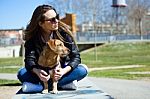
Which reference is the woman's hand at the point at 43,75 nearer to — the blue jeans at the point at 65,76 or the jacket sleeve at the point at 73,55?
the blue jeans at the point at 65,76

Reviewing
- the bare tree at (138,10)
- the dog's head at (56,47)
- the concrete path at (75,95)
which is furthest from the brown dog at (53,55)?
the bare tree at (138,10)

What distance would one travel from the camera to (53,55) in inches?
152

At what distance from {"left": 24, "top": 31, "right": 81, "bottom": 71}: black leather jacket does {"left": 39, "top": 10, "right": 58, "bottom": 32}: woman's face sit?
18cm

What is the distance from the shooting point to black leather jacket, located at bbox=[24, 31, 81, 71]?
13.8 ft

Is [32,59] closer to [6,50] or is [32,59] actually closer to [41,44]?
[41,44]

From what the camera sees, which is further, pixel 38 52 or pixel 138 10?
pixel 138 10

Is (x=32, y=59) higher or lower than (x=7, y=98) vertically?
higher

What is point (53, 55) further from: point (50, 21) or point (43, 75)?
point (50, 21)

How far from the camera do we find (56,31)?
13.8 ft

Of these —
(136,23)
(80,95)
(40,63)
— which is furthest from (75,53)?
(136,23)

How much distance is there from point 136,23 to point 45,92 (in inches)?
3785

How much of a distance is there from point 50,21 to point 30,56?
0.44m

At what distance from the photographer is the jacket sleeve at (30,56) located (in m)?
4.17

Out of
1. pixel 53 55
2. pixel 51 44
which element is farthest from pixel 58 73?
pixel 51 44
